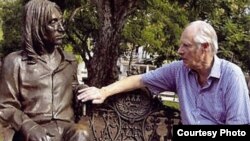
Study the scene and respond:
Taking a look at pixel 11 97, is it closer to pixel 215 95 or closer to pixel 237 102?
pixel 215 95

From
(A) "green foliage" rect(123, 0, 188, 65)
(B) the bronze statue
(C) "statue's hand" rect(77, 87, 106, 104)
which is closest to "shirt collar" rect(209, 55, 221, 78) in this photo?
(C) "statue's hand" rect(77, 87, 106, 104)

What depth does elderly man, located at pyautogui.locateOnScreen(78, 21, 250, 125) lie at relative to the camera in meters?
4.12

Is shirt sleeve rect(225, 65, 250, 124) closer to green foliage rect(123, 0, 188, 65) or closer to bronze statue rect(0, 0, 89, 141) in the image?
bronze statue rect(0, 0, 89, 141)

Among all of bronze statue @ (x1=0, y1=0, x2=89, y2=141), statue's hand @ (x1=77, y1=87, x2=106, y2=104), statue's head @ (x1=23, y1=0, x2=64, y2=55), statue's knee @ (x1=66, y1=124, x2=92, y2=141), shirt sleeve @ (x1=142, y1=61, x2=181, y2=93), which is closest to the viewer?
shirt sleeve @ (x1=142, y1=61, x2=181, y2=93)

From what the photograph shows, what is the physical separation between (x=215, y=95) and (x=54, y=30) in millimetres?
1615

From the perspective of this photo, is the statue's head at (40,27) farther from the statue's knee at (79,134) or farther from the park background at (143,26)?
the park background at (143,26)

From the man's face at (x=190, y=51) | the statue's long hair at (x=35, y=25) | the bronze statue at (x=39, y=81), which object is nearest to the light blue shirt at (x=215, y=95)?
the man's face at (x=190, y=51)

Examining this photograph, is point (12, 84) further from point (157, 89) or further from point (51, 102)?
point (157, 89)

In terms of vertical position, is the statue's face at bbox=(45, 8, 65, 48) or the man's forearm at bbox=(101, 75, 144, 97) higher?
the statue's face at bbox=(45, 8, 65, 48)

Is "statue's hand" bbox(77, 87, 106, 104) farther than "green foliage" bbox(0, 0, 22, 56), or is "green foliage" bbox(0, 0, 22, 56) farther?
"green foliage" bbox(0, 0, 22, 56)

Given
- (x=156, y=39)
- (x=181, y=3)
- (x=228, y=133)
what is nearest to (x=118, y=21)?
(x=181, y=3)

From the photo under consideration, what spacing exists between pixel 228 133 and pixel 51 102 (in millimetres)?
1781

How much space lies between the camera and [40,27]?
5188 mm

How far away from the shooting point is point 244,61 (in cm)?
1734
